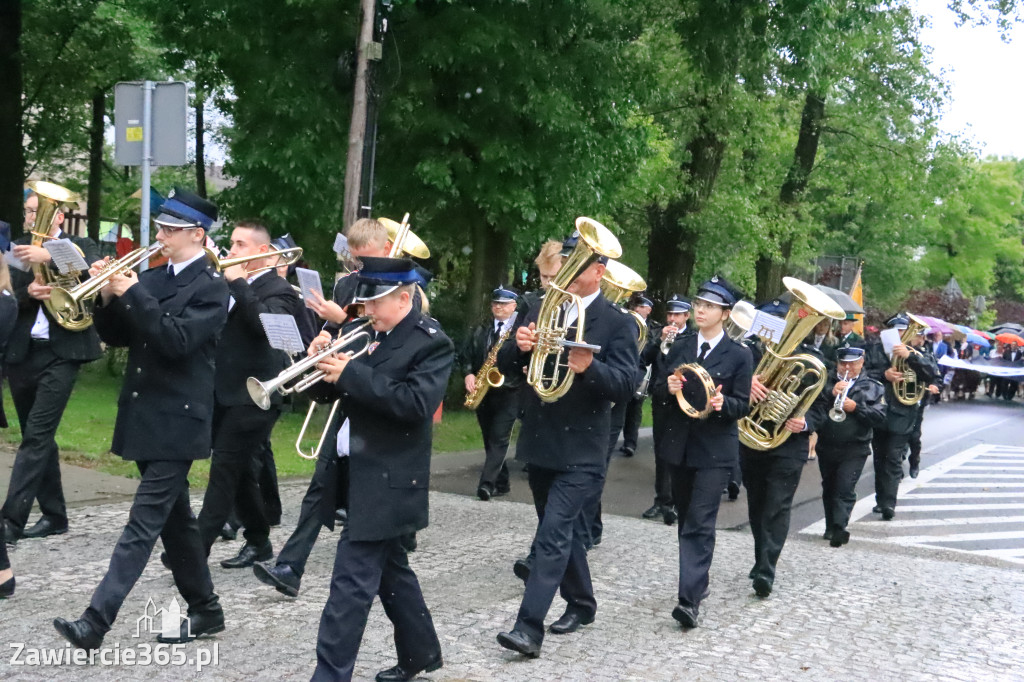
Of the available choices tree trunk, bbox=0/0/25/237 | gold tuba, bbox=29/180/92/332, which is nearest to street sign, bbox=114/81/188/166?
gold tuba, bbox=29/180/92/332

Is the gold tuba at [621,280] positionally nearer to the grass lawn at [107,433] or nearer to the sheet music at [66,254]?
the sheet music at [66,254]

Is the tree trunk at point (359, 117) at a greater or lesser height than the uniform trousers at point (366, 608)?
greater

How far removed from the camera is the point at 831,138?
29.3m

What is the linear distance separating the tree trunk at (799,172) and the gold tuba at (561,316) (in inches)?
842

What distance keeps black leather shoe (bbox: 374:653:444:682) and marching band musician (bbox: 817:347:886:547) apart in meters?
5.69

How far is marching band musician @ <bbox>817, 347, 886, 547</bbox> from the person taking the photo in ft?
34.3

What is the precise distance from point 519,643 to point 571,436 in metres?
1.08

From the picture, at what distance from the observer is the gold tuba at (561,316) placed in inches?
244

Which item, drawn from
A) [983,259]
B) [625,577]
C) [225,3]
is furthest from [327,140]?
[983,259]

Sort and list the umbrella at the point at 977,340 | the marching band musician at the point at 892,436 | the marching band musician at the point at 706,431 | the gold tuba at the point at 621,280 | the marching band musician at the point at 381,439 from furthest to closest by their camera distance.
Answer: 1. the umbrella at the point at 977,340
2. the marching band musician at the point at 892,436
3. the gold tuba at the point at 621,280
4. the marching band musician at the point at 706,431
5. the marching band musician at the point at 381,439

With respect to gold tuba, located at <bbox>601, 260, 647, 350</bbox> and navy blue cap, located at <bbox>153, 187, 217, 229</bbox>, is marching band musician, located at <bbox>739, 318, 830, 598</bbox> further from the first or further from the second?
navy blue cap, located at <bbox>153, 187, 217, 229</bbox>

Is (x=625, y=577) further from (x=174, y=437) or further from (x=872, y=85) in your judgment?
(x=872, y=85)

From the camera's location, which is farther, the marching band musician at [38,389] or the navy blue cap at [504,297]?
the navy blue cap at [504,297]

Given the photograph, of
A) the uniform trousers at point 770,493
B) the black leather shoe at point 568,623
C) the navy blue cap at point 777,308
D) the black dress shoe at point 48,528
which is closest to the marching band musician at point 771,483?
Result: the uniform trousers at point 770,493
